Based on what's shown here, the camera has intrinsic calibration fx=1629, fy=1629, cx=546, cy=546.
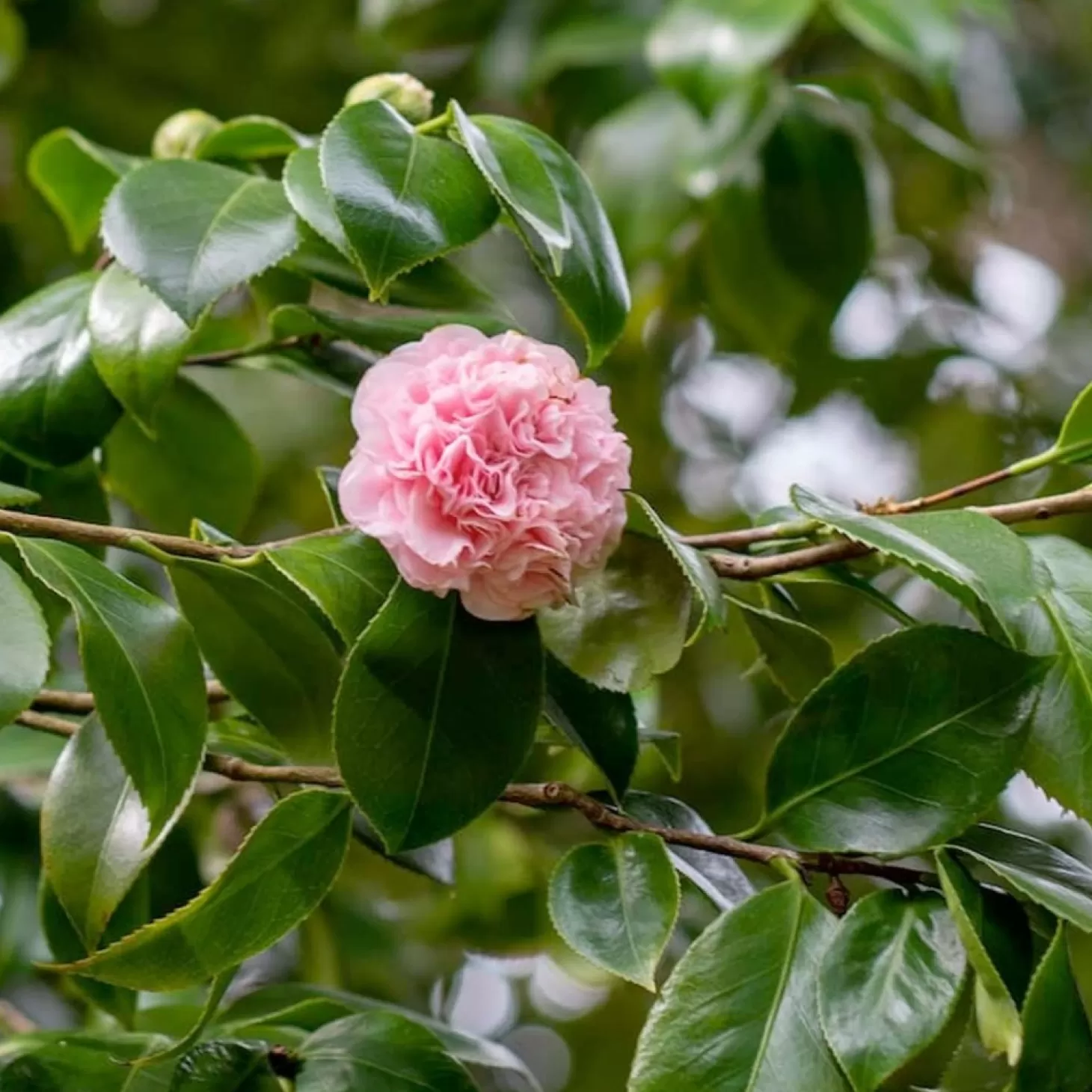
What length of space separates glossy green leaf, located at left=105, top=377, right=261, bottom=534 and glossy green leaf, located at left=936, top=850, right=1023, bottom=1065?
0.37 m

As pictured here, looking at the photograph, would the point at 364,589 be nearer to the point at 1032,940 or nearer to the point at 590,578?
the point at 590,578

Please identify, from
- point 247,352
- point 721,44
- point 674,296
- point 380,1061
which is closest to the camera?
point 380,1061

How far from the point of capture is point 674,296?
126 centimetres

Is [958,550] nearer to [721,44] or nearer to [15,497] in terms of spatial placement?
[15,497]

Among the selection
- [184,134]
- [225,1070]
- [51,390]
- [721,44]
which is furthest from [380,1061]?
[721,44]

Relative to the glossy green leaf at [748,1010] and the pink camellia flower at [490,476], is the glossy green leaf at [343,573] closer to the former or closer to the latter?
the pink camellia flower at [490,476]

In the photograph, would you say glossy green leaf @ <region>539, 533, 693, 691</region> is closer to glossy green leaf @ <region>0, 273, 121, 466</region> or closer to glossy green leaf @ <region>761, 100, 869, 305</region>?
glossy green leaf @ <region>0, 273, 121, 466</region>

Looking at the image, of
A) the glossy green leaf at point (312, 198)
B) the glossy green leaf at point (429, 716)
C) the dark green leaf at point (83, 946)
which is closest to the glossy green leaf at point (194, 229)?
the glossy green leaf at point (312, 198)

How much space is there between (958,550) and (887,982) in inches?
4.7

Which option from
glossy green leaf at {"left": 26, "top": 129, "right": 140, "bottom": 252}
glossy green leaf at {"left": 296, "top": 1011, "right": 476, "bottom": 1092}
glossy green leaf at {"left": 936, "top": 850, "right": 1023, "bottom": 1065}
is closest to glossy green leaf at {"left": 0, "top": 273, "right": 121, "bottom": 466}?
glossy green leaf at {"left": 26, "top": 129, "right": 140, "bottom": 252}

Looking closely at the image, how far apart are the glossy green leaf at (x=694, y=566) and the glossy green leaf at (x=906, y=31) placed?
57 cm

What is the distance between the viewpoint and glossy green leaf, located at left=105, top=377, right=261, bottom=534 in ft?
2.27

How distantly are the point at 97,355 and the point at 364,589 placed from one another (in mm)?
150

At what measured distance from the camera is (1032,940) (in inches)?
18.3
